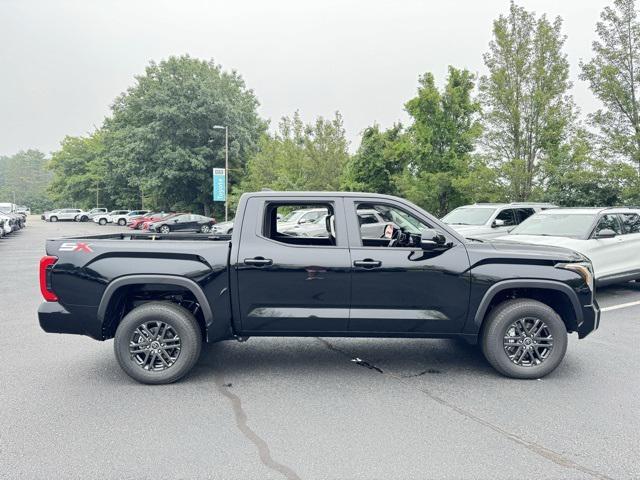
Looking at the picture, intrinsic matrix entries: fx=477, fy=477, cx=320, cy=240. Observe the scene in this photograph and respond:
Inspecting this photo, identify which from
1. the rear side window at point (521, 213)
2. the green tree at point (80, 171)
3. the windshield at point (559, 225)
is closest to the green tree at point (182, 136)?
the green tree at point (80, 171)

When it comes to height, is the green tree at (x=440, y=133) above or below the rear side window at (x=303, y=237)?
above

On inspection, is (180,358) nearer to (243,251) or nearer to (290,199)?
(243,251)

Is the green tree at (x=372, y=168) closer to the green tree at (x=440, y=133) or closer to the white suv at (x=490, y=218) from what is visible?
the green tree at (x=440, y=133)

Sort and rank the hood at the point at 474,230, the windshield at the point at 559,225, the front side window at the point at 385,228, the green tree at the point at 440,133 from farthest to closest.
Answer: the green tree at the point at 440,133, the hood at the point at 474,230, the windshield at the point at 559,225, the front side window at the point at 385,228

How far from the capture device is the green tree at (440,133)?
20031 millimetres

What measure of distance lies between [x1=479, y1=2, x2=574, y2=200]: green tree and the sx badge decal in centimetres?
1545

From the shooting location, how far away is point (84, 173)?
235 feet

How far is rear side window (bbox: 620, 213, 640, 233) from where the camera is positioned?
9.09 m

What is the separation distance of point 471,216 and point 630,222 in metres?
4.89

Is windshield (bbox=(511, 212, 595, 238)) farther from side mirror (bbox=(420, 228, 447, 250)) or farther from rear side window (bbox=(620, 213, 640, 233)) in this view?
side mirror (bbox=(420, 228, 447, 250))

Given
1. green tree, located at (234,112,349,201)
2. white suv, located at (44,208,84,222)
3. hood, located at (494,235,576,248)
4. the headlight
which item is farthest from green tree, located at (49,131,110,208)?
the headlight

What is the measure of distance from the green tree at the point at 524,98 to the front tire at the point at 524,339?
13443 mm

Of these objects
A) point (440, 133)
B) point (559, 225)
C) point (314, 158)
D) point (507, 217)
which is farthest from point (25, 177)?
point (559, 225)

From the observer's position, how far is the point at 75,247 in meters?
4.52
